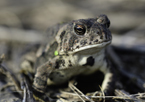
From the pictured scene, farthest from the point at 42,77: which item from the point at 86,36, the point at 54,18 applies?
the point at 54,18

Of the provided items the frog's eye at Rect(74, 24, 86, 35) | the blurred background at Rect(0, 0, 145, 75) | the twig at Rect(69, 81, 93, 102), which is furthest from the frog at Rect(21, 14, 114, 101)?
the blurred background at Rect(0, 0, 145, 75)

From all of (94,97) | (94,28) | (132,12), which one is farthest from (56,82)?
(132,12)

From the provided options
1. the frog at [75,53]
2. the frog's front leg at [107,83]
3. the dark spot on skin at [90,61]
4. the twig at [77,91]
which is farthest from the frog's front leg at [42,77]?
the frog's front leg at [107,83]

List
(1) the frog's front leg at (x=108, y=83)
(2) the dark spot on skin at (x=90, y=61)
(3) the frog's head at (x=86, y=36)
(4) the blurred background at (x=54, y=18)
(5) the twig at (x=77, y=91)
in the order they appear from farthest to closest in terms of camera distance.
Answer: (4) the blurred background at (x=54, y=18)
(1) the frog's front leg at (x=108, y=83)
(2) the dark spot on skin at (x=90, y=61)
(5) the twig at (x=77, y=91)
(3) the frog's head at (x=86, y=36)

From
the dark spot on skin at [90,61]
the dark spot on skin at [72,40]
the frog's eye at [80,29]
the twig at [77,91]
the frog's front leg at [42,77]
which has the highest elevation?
the frog's eye at [80,29]

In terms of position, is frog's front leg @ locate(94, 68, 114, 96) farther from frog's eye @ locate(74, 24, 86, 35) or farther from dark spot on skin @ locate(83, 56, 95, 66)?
frog's eye @ locate(74, 24, 86, 35)

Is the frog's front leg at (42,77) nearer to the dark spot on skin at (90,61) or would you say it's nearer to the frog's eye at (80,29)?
the dark spot on skin at (90,61)

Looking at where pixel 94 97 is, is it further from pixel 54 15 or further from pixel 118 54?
pixel 54 15

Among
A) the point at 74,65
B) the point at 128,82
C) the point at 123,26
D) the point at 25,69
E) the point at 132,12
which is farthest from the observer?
the point at 132,12
